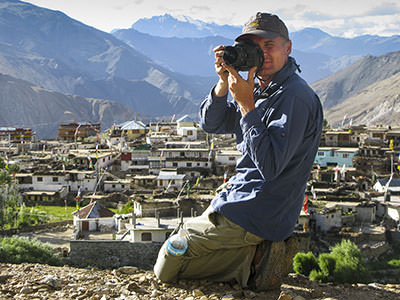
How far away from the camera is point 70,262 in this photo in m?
19.1

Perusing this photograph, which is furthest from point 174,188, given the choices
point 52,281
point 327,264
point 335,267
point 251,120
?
point 251,120

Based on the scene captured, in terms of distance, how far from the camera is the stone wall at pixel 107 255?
63.1 ft

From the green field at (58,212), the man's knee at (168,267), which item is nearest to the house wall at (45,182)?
the green field at (58,212)

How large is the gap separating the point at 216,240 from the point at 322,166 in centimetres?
4256

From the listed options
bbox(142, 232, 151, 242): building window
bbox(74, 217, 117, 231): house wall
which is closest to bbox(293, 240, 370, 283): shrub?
bbox(142, 232, 151, 242): building window

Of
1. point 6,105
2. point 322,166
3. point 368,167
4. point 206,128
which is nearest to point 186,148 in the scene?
point 322,166

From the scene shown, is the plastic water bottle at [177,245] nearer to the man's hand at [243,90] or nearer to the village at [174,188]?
the man's hand at [243,90]

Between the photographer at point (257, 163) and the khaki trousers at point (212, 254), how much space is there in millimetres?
10

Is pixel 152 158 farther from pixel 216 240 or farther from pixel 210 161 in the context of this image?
pixel 216 240

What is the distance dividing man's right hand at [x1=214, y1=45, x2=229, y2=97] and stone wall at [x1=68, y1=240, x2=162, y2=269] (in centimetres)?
1546

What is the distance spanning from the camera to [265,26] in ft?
13.9

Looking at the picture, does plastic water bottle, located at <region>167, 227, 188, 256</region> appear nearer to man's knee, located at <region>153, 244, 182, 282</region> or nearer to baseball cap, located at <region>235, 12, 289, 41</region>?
man's knee, located at <region>153, 244, 182, 282</region>

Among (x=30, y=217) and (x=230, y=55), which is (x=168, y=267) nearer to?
(x=230, y=55)

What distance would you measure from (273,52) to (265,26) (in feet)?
0.87
